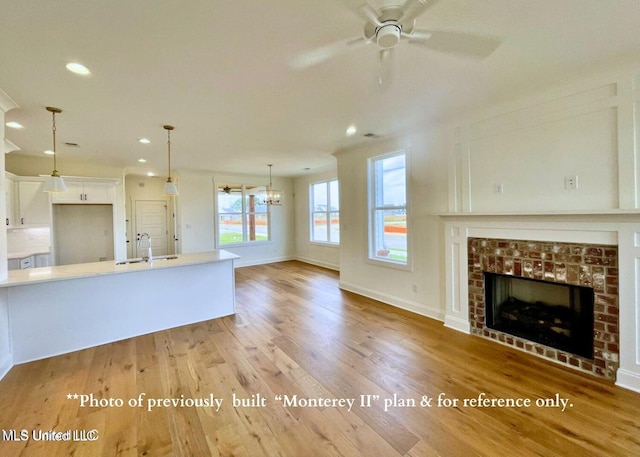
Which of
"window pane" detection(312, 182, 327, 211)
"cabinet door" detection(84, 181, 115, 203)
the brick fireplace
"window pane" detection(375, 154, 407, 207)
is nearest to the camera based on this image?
the brick fireplace

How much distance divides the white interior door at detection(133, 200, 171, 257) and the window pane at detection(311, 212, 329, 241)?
4.16 m

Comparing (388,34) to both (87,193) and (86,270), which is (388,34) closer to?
(86,270)

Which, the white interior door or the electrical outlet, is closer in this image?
the electrical outlet

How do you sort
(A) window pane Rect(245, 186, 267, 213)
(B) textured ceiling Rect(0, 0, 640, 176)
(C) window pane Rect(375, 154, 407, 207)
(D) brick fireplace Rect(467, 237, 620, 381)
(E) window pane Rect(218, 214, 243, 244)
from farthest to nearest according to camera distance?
1. (A) window pane Rect(245, 186, 267, 213)
2. (E) window pane Rect(218, 214, 243, 244)
3. (C) window pane Rect(375, 154, 407, 207)
4. (D) brick fireplace Rect(467, 237, 620, 381)
5. (B) textured ceiling Rect(0, 0, 640, 176)

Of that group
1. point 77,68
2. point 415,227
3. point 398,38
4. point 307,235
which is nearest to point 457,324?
point 415,227

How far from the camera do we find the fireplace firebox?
2541mm

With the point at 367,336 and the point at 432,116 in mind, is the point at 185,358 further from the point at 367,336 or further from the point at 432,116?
the point at 432,116

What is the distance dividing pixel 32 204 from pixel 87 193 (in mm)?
796

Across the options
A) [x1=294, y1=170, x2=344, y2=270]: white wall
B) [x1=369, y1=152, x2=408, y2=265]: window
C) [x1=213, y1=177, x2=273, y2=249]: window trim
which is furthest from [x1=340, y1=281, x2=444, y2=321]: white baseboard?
[x1=213, y1=177, x2=273, y2=249]: window trim

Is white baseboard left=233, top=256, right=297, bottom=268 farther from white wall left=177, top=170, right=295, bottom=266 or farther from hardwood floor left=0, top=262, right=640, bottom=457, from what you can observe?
hardwood floor left=0, top=262, right=640, bottom=457

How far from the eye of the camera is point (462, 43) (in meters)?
1.83

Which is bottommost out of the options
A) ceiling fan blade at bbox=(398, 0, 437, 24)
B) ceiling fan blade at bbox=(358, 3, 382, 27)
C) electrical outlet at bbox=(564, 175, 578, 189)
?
electrical outlet at bbox=(564, 175, 578, 189)

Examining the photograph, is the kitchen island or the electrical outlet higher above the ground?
the electrical outlet

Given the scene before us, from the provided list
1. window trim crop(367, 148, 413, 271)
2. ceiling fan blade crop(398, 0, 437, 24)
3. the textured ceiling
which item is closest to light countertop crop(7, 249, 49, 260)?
the textured ceiling
